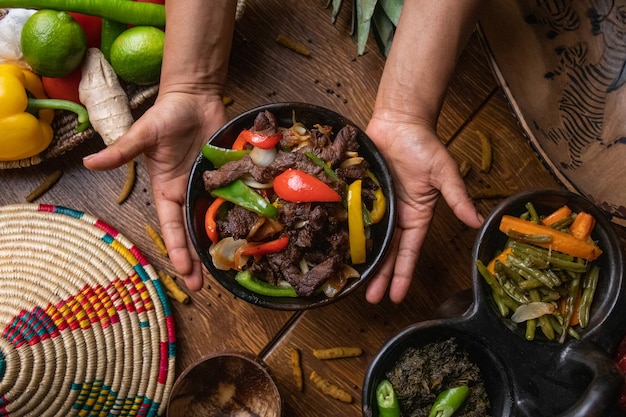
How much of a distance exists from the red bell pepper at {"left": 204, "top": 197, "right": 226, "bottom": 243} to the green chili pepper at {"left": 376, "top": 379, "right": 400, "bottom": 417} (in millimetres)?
609

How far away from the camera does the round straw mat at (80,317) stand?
2.03m

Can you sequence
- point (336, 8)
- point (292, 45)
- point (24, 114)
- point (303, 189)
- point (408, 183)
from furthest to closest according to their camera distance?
point (292, 45) → point (336, 8) → point (24, 114) → point (408, 183) → point (303, 189)

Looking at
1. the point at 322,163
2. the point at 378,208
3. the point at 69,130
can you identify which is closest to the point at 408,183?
the point at 378,208

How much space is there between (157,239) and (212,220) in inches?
18.8

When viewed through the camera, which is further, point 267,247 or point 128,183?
point 128,183

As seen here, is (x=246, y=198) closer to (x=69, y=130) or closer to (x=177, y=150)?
(x=177, y=150)

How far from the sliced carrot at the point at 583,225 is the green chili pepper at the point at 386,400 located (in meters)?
0.65

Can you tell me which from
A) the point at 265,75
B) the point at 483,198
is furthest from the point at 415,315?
the point at 265,75

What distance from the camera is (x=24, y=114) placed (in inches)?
77.5

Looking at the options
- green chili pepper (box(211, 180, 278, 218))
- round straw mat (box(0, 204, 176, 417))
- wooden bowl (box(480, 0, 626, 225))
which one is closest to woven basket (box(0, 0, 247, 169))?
round straw mat (box(0, 204, 176, 417))

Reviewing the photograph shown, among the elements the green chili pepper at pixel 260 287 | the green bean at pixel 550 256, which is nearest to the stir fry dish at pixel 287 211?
the green chili pepper at pixel 260 287

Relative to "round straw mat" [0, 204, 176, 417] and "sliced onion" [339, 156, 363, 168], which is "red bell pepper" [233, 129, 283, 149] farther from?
"round straw mat" [0, 204, 176, 417]

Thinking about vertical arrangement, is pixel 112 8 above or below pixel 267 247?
above

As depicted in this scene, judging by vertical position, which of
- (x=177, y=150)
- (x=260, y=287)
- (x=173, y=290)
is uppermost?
(x=177, y=150)
